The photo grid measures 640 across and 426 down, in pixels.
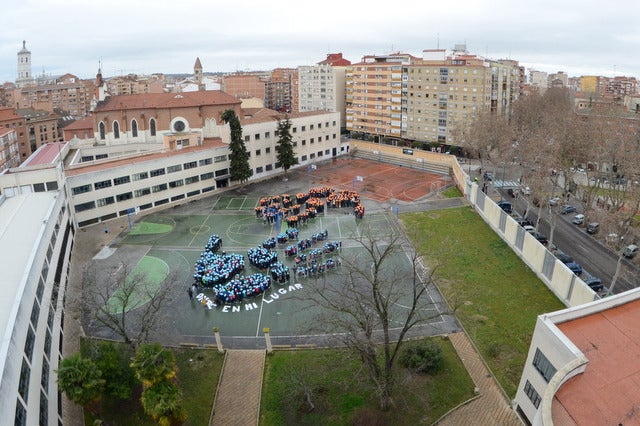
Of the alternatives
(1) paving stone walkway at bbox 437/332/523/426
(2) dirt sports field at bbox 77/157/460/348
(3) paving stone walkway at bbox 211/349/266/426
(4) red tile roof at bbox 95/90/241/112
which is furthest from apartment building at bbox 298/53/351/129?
(1) paving stone walkway at bbox 437/332/523/426

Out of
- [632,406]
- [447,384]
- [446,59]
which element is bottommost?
[447,384]

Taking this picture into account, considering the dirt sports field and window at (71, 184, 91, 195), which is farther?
window at (71, 184, 91, 195)

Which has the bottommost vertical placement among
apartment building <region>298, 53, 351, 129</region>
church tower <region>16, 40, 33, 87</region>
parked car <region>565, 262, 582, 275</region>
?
parked car <region>565, 262, 582, 275</region>

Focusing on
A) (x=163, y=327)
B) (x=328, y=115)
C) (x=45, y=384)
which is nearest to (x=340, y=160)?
(x=328, y=115)

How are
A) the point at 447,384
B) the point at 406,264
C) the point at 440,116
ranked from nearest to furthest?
the point at 447,384, the point at 406,264, the point at 440,116

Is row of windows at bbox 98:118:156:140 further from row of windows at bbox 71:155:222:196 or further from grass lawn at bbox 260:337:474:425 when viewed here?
grass lawn at bbox 260:337:474:425

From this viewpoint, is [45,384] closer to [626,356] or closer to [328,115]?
[626,356]

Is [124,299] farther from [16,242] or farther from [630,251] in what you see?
[630,251]
